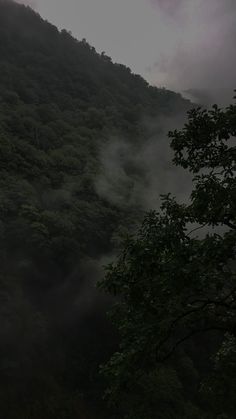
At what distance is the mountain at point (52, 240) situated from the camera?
3328cm

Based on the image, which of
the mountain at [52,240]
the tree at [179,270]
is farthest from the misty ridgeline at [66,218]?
the tree at [179,270]

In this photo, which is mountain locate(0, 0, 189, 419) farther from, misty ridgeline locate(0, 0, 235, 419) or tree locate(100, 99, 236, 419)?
tree locate(100, 99, 236, 419)

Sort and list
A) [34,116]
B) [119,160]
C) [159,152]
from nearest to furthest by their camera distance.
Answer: [34,116], [119,160], [159,152]

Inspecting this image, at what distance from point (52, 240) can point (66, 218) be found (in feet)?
13.4

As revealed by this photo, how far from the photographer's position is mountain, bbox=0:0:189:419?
3328 cm

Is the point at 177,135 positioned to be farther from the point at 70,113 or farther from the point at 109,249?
the point at 70,113

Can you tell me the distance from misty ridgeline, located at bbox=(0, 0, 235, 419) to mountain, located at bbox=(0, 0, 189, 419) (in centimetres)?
12

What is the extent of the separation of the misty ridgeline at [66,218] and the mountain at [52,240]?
0.12m

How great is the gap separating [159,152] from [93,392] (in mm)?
69038

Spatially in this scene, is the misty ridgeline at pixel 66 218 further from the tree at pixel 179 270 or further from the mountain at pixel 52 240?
the tree at pixel 179 270

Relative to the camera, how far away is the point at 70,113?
8894cm

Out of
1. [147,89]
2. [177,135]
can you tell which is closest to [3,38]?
[147,89]

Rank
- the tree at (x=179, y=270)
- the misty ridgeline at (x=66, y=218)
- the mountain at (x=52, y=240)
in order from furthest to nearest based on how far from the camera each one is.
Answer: the mountain at (x=52, y=240) → the misty ridgeline at (x=66, y=218) → the tree at (x=179, y=270)

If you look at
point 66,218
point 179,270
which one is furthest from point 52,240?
point 179,270
